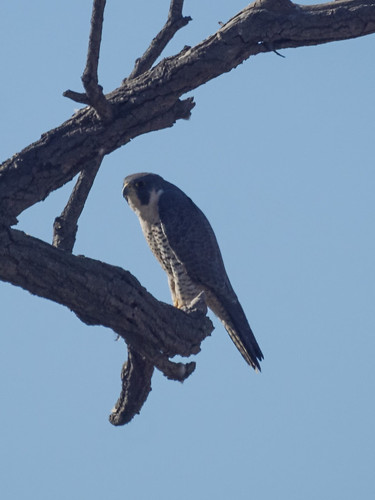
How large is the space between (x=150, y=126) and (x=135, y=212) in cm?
252

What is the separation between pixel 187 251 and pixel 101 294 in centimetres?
254

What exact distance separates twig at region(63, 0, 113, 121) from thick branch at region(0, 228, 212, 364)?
0.90m

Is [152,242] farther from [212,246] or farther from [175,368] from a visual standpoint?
[175,368]

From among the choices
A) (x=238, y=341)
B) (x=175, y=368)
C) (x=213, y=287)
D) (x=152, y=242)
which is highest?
(x=152, y=242)

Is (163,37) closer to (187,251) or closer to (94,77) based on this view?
(94,77)

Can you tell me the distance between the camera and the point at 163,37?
19.3ft

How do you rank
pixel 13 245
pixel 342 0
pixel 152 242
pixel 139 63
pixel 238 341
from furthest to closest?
1. pixel 152 242
2. pixel 238 341
3. pixel 139 63
4. pixel 342 0
5. pixel 13 245

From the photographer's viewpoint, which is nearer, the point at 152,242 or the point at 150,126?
the point at 150,126

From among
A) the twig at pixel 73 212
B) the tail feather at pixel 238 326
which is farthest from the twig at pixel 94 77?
the tail feather at pixel 238 326

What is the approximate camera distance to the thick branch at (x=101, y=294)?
4289 mm

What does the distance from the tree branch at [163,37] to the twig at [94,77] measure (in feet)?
3.67

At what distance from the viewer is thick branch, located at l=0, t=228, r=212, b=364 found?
4.29 m

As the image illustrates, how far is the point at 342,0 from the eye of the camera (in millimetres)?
4875

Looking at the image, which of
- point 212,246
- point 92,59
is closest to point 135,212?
point 212,246
